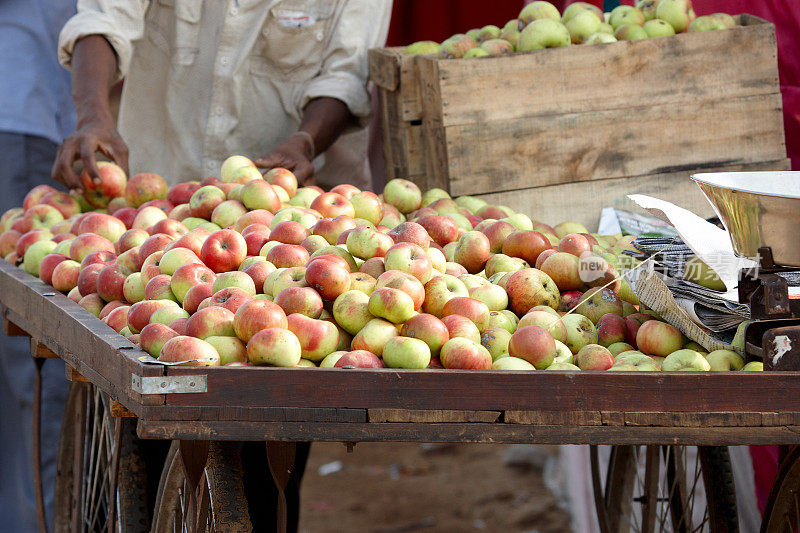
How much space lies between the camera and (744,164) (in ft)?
8.86

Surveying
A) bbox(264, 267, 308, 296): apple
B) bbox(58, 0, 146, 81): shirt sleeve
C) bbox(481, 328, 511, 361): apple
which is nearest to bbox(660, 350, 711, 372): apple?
bbox(481, 328, 511, 361): apple

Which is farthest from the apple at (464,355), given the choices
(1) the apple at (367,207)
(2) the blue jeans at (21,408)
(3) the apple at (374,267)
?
(2) the blue jeans at (21,408)

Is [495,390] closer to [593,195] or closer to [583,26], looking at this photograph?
[593,195]

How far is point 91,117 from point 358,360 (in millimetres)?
1743

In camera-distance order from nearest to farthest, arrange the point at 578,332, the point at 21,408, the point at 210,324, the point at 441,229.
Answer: the point at 210,324
the point at 578,332
the point at 441,229
the point at 21,408

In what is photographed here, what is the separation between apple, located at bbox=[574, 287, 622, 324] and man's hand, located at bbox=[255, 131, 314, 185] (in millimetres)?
1218

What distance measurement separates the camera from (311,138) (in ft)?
9.68

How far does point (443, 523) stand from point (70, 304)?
8.87ft

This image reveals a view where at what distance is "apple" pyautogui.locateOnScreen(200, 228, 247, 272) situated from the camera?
190cm

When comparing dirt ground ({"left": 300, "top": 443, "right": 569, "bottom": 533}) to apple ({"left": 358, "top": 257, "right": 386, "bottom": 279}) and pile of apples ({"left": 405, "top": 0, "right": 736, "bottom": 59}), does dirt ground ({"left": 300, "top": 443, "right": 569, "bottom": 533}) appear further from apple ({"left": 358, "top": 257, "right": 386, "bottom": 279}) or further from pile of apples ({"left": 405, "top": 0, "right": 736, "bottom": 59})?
apple ({"left": 358, "top": 257, "right": 386, "bottom": 279})

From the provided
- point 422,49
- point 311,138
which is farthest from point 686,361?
point 422,49

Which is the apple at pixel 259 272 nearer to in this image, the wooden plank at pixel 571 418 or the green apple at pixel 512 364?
the green apple at pixel 512 364

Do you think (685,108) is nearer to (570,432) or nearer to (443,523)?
(570,432)

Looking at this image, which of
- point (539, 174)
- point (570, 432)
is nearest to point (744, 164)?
point (539, 174)
